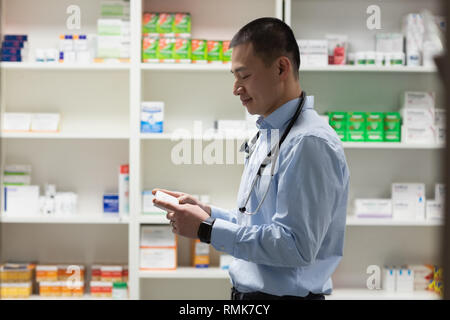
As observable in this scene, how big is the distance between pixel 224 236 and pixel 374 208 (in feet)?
6.81

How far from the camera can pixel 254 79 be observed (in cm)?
160

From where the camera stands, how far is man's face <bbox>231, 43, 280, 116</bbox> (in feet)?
5.19

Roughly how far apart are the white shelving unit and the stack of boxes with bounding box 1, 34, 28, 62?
210 millimetres

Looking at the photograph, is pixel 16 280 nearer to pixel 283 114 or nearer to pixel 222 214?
pixel 222 214

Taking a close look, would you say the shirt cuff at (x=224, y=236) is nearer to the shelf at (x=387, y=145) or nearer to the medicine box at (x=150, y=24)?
the shelf at (x=387, y=145)

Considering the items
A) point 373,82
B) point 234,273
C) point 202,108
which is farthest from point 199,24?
point 234,273

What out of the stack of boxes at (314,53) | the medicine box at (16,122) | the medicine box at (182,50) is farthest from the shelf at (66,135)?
the stack of boxes at (314,53)

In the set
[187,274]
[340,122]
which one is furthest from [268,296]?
[340,122]

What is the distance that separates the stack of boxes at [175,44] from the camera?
3174 mm

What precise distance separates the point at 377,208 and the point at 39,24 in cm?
268

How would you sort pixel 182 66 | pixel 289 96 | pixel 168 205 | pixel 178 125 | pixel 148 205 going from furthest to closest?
pixel 178 125 < pixel 148 205 < pixel 182 66 < pixel 289 96 < pixel 168 205

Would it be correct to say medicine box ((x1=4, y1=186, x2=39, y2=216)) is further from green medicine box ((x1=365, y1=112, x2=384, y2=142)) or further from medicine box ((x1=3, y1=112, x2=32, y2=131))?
green medicine box ((x1=365, y1=112, x2=384, y2=142))

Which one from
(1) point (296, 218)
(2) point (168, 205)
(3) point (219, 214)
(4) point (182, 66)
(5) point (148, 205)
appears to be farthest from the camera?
(5) point (148, 205)
